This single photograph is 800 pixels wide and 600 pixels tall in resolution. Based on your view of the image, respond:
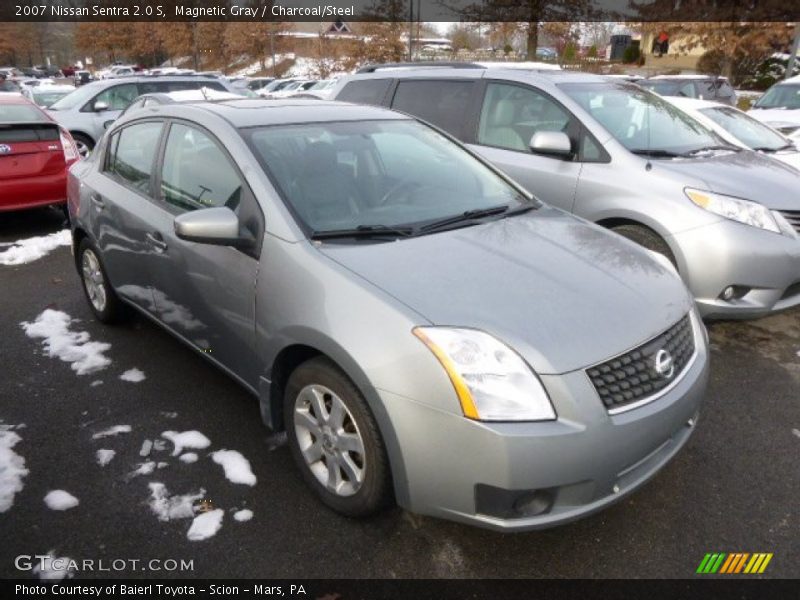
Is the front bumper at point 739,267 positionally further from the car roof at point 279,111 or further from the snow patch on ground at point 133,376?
the snow patch on ground at point 133,376

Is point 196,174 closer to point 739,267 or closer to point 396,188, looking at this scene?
point 396,188

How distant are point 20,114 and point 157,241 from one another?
5.11 m

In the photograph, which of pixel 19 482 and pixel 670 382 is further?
pixel 19 482

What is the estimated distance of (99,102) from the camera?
10.7 metres

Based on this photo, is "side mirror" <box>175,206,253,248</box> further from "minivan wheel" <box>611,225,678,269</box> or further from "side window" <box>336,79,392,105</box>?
"side window" <box>336,79,392,105</box>

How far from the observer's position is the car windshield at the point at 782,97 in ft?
38.9

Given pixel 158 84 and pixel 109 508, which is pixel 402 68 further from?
pixel 158 84

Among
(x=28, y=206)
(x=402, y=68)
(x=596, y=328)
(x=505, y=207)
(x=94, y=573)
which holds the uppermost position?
(x=402, y=68)

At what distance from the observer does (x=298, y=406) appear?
2641mm

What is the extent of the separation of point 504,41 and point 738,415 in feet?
71.0


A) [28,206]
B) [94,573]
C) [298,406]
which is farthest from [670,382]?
[28,206]

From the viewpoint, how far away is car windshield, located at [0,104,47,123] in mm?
6832

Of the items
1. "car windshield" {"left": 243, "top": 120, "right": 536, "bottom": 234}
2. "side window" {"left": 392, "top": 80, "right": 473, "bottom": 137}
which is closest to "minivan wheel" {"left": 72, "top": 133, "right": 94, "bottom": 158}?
"side window" {"left": 392, "top": 80, "right": 473, "bottom": 137}

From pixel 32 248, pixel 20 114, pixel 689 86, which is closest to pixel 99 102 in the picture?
pixel 20 114
